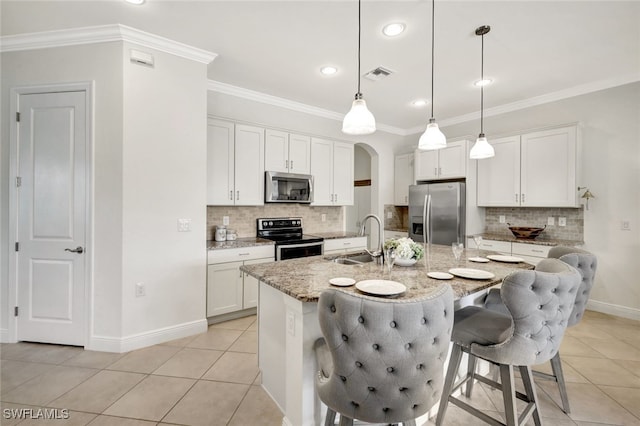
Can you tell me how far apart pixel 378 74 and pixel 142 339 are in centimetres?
363

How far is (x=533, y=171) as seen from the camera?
3.91m

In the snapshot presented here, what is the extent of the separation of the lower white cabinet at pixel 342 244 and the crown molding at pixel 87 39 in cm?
283

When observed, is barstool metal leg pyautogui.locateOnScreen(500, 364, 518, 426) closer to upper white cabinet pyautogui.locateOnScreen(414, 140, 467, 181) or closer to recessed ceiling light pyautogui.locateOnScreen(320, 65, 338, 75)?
recessed ceiling light pyautogui.locateOnScreen(320, 65, 338, 75)

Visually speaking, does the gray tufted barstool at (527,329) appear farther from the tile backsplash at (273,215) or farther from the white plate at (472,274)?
the tile backsplash at (273,215)

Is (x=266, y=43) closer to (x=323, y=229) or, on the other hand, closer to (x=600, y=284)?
(x=323, y=229)

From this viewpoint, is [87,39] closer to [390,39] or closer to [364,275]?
[390,39]

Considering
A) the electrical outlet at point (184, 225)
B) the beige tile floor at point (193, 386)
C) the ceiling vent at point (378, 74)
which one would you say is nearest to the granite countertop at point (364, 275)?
the beige tile floor at point (193, 386)

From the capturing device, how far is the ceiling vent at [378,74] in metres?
3.23

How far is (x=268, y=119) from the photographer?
13.5ft

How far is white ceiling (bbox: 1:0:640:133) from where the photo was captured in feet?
7.45

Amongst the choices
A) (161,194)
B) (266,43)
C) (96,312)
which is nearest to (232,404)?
(96,312)

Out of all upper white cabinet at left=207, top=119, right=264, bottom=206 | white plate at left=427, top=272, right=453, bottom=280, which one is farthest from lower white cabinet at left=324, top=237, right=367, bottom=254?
white plate at left=427, top=272, right=453, bottom=280

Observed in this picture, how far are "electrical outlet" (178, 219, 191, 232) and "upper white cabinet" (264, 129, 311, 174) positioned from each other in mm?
1328

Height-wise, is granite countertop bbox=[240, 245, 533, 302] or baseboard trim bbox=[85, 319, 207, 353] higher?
granite countertop bbox=[240, 245, 533, 302]
